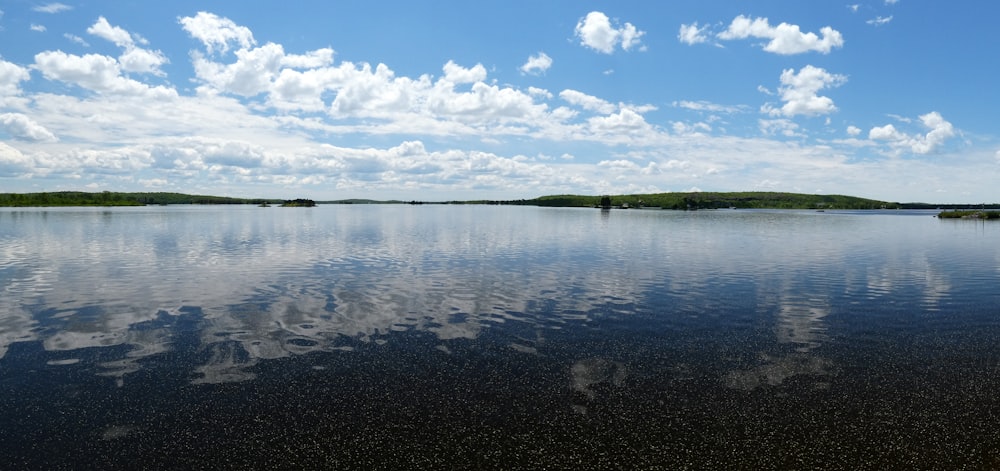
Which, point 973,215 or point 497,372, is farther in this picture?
point 973,215

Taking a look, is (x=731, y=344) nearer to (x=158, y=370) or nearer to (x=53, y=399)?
(x=158, y=370)

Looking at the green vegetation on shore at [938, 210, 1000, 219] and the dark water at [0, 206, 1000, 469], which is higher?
the green vegetation on shore at [938, 210, 1000, 219]

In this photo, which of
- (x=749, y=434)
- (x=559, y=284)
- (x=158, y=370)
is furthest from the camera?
(x=559, y=284)

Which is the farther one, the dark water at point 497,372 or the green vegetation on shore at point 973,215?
the green vegetation on shore at point 973,215

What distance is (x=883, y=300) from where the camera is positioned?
34.9 m

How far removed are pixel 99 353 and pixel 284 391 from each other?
34.8 ft

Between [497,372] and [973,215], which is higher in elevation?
[973,215]

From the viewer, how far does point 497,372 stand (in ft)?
67.5

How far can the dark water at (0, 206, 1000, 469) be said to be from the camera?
578 inches

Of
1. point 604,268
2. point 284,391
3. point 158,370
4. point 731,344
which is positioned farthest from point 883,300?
point 158,370

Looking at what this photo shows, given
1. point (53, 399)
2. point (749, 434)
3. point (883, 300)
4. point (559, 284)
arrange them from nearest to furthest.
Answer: point (749, 434) → point (53, 399) → point (883, 300) → point (559, 284)

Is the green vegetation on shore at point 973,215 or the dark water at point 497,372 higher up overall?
the green vegetation on shore at point 973,215

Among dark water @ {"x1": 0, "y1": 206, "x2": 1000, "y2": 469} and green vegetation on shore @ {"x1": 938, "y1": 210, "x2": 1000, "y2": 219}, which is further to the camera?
green vegetation on shore @ {"x1": 938, "y1": 210, "x2": 1000, "y2": 219}

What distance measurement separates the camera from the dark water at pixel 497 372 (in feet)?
48.2
